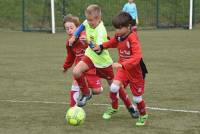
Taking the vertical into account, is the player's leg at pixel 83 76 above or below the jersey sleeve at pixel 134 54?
below

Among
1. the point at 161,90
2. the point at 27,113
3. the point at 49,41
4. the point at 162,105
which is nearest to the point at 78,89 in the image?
the point at 27,113

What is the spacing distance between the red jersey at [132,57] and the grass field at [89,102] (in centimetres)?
69

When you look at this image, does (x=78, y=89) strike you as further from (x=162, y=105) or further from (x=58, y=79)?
(x=58, y=79)

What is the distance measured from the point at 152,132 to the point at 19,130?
1727mm

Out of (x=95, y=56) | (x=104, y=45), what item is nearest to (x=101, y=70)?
(x=95, y=56)

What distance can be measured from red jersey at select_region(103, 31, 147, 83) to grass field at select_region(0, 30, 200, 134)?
69cm

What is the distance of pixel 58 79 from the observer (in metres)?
12.9

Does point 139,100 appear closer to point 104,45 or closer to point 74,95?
point 104,45

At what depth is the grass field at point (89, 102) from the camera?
7766mm

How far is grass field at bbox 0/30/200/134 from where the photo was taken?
25.5 ft

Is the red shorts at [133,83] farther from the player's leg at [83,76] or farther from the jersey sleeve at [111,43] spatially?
the player's leg at [83,76]

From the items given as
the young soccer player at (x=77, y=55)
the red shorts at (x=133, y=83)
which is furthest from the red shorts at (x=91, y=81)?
the red shorts at (x=133, y=83)

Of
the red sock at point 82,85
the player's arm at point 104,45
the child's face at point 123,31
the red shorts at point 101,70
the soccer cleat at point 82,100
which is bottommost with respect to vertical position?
the soccer cleat at point 82,100

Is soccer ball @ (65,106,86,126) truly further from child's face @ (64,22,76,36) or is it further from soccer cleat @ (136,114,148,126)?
child's face @ (64,22,76,36)
